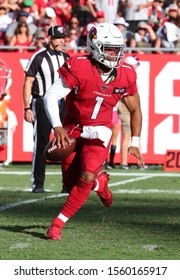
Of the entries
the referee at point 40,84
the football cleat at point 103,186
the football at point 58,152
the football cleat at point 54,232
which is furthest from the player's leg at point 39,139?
the football cleat at point 54,232

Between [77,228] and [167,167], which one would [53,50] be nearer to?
[167,167]

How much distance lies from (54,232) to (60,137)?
2.40 ft

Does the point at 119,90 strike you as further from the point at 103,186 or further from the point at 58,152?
the point at 103,186

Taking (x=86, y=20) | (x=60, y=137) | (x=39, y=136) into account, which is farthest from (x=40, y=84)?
(x=86, y=20)

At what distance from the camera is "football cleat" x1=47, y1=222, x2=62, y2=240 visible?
7992 mm

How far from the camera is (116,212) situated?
9922mm

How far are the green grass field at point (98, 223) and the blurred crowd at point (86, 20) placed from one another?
4293mm

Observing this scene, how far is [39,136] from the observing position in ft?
39.1

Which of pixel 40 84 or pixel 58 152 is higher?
pixel 40 84

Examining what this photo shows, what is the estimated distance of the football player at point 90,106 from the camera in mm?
8062

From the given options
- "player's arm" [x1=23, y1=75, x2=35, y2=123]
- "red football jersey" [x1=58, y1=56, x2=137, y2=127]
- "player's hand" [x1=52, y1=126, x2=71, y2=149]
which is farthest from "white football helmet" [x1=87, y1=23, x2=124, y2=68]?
"player's arm" [x1=23, y1=75, x2=35, y2=123]

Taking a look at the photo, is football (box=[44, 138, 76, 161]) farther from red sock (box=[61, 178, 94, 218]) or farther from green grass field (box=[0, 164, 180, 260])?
green grass field (box=[0, 164, 180, 260])

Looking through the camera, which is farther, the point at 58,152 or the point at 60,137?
the point at 58,152

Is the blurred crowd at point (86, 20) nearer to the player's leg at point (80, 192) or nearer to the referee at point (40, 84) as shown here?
the referee at point (40, 84)
